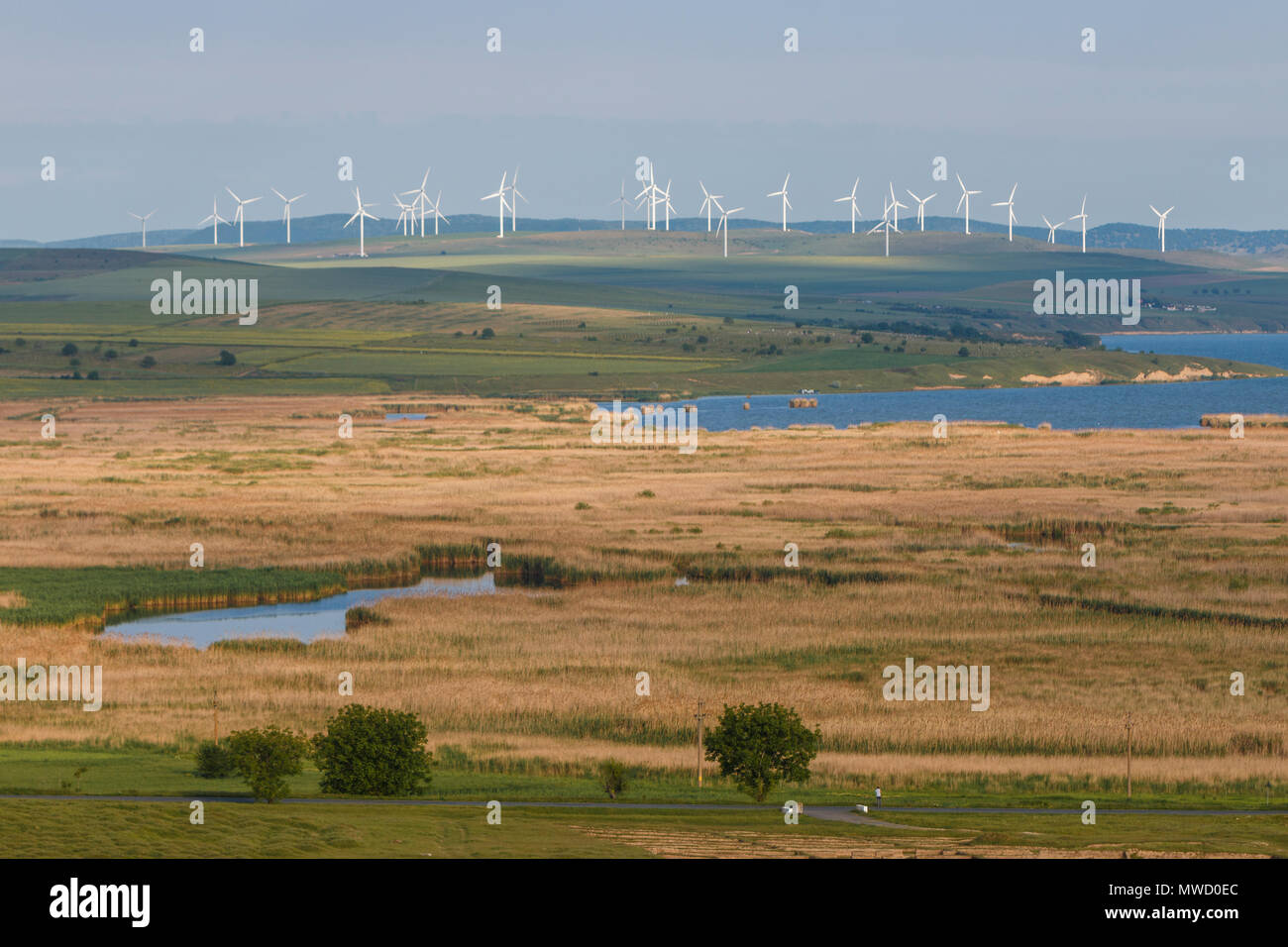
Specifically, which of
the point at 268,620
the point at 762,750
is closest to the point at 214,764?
the point at 762,750

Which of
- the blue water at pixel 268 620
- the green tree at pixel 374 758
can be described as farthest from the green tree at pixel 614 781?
the blue water at pixel 268 620

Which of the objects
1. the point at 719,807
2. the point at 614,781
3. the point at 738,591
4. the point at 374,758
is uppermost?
the point at 738,591

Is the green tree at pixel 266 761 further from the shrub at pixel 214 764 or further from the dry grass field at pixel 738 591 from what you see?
the dry grass field at pixel 738 591

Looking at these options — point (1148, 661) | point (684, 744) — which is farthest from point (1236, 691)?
point (684, 744)

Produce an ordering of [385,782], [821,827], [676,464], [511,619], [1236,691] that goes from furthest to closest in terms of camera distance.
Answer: [676,464] → [511,619] → [1236,691] → [385,782] → [821,827]

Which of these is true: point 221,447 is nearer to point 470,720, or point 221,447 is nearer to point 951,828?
point 470,720

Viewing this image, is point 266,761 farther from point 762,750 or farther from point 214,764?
point 762,750
